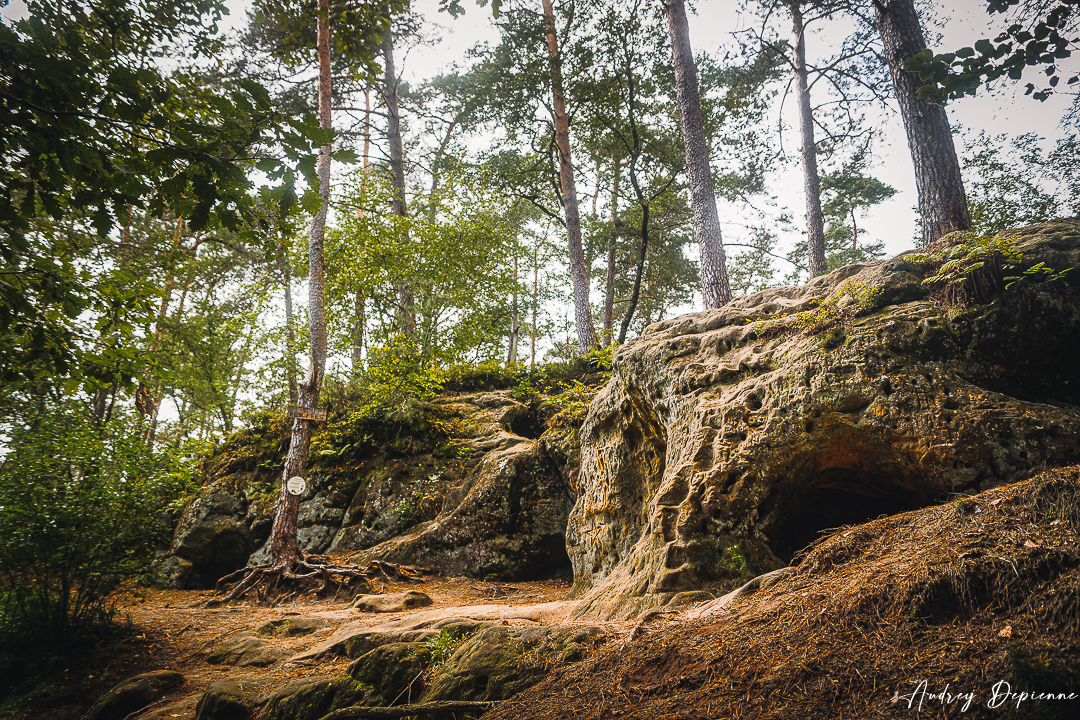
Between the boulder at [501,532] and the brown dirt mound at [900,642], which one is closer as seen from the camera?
the brown dirt mound at [900,642]

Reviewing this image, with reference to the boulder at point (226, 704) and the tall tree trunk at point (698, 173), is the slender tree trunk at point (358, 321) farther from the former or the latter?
the boulder at point (226, 704)

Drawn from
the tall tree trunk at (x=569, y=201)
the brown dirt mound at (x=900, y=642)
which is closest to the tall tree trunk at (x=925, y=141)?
the brown dirt mound at (x=900, y=642)

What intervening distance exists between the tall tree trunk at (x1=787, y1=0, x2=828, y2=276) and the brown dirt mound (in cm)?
1227

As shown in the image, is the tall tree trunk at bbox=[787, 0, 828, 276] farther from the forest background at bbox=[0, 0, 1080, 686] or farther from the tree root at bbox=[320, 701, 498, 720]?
the tree root at bbox=[320, 701, 498, 720]

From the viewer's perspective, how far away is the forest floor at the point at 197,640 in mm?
4090

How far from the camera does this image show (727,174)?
1594cm

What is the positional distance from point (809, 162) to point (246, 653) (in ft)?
57.1

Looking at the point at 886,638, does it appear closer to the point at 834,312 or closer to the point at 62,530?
the point at 834,312

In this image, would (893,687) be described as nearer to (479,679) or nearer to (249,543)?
(479,679)

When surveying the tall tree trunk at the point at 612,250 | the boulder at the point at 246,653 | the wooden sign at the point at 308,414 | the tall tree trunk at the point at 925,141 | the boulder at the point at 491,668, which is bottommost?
the boulder at the point at 246,653

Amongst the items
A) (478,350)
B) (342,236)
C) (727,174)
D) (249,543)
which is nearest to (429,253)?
(342,236)

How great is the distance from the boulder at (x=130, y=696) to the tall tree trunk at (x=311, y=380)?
14.8 ft

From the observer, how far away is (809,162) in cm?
1419

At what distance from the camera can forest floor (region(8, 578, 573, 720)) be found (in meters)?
4.09
